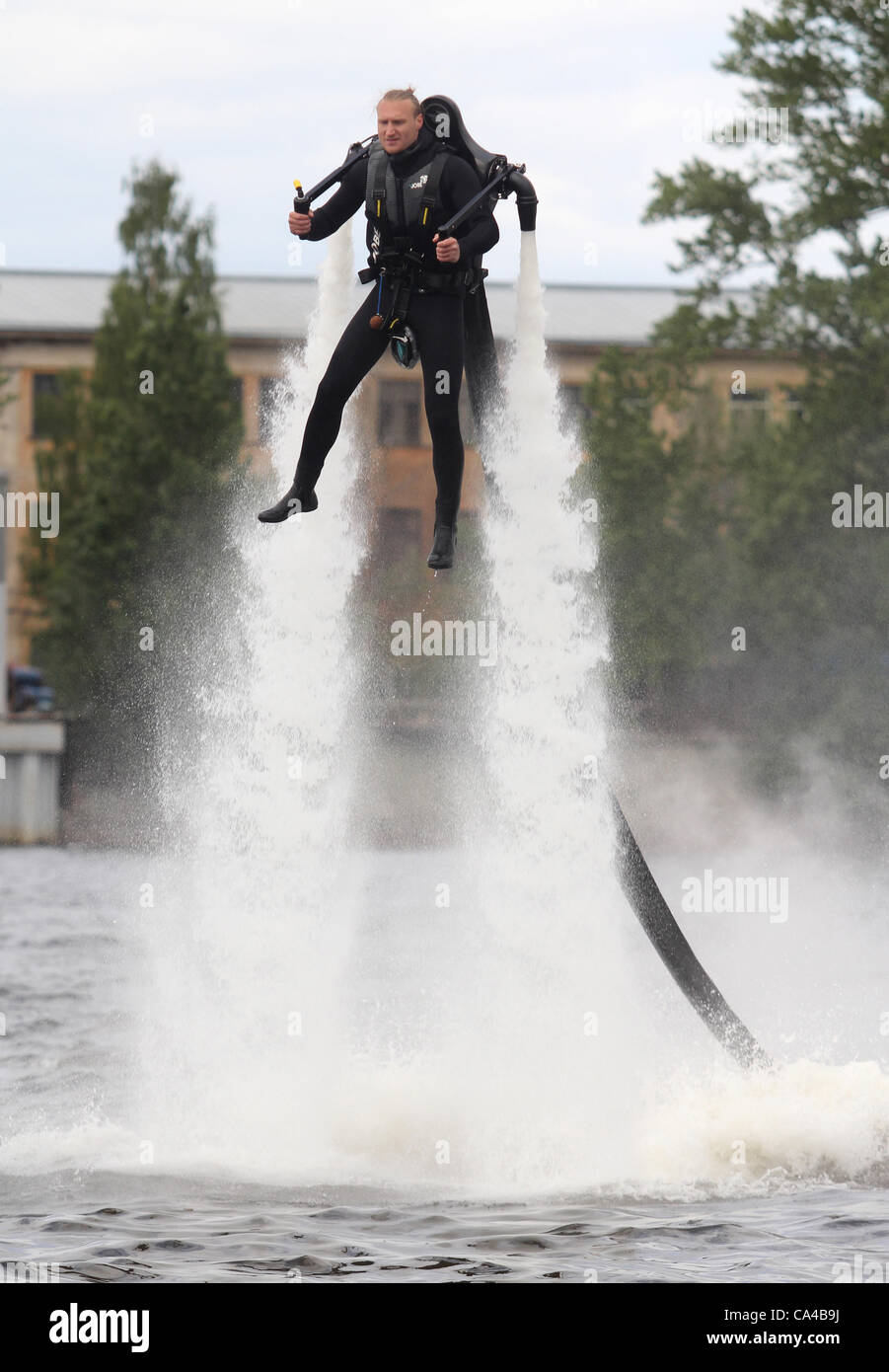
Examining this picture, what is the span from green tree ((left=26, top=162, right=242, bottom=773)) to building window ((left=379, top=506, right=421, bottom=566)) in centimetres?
988

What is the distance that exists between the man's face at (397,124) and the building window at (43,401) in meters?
73.5

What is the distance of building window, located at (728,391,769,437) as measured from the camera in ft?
225

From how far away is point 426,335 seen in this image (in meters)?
15.3

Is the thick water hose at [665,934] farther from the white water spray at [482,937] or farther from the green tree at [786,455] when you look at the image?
the green tree at [786,455]

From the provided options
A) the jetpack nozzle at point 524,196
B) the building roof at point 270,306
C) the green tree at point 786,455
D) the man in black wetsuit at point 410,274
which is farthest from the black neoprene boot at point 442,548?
the building roof at point 270,306

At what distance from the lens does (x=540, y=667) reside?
1953 cm

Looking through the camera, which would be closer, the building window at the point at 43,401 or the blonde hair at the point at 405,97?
the blonde hair at the point at 405,97

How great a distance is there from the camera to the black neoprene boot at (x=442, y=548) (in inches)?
587

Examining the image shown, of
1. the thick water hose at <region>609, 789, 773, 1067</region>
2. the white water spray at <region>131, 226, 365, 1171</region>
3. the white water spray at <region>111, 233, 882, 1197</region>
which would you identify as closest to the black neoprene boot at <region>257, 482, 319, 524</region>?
the white water spray at <region>111, 233, 882, 1197</region>

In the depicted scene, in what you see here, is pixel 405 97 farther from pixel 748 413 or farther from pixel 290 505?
pixel 748 413

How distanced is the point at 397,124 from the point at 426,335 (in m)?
1.59

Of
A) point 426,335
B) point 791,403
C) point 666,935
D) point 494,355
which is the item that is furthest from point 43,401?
point 426,335

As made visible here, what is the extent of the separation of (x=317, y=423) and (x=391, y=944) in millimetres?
27886
